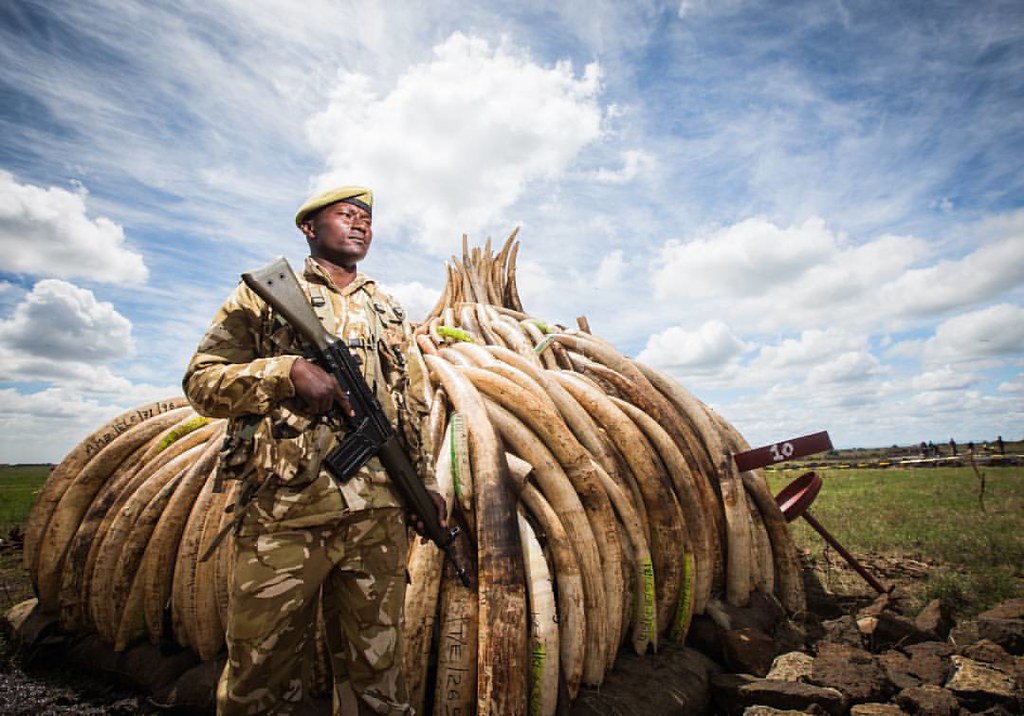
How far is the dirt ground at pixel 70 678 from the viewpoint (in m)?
3.37

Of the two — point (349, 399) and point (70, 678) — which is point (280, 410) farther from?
point (70, 678)

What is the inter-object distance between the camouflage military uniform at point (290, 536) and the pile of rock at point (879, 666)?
257 centimetres

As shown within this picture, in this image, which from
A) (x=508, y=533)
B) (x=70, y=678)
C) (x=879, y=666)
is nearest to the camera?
(x=508, y=533)

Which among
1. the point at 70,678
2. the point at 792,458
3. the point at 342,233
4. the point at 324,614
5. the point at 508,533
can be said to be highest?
the point at 342,233

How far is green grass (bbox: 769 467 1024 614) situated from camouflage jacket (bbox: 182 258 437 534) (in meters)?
6.31

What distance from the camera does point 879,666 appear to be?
13.1 ft

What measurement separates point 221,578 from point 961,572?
8.30 meters

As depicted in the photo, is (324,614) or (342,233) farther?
(342,233)

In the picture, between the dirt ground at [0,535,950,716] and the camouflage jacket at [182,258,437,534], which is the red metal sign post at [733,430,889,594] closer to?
the dirt ground at [0,535,950,716]

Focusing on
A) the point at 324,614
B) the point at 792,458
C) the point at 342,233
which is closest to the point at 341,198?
the point at 342,233

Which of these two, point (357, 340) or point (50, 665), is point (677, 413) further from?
point (50, 665)

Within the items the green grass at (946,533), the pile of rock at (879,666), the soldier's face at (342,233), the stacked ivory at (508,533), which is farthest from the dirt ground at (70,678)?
the soldier's face at (342,233)

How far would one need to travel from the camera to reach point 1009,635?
4273mm

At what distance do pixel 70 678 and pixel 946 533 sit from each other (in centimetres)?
1174
